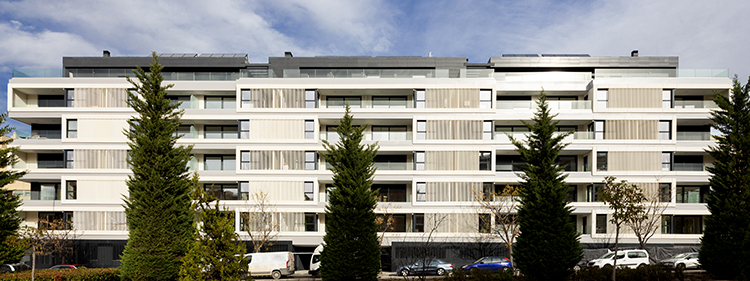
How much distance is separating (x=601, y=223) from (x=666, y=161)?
804 cm

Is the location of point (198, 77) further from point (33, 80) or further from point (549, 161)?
point (549, 161)

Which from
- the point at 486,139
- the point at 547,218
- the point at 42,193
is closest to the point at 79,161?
the point at 42,193

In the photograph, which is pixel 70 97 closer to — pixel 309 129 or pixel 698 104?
pixel 309 129

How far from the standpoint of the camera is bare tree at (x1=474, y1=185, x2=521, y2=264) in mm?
32325

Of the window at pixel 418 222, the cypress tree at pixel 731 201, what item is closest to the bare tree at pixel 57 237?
the window at pixel 418 222

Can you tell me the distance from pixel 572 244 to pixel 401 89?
19570 mm

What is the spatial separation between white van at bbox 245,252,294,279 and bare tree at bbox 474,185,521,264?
15963 millimetres

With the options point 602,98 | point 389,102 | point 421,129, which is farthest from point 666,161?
point 389,102

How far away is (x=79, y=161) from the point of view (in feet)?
116

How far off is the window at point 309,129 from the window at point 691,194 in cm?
3242

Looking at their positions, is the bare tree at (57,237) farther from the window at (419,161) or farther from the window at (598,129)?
the window at (598,129)

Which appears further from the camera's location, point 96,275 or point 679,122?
point 679,122

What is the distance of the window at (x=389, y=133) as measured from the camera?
36.4 meters

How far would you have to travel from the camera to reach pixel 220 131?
37.8 m
